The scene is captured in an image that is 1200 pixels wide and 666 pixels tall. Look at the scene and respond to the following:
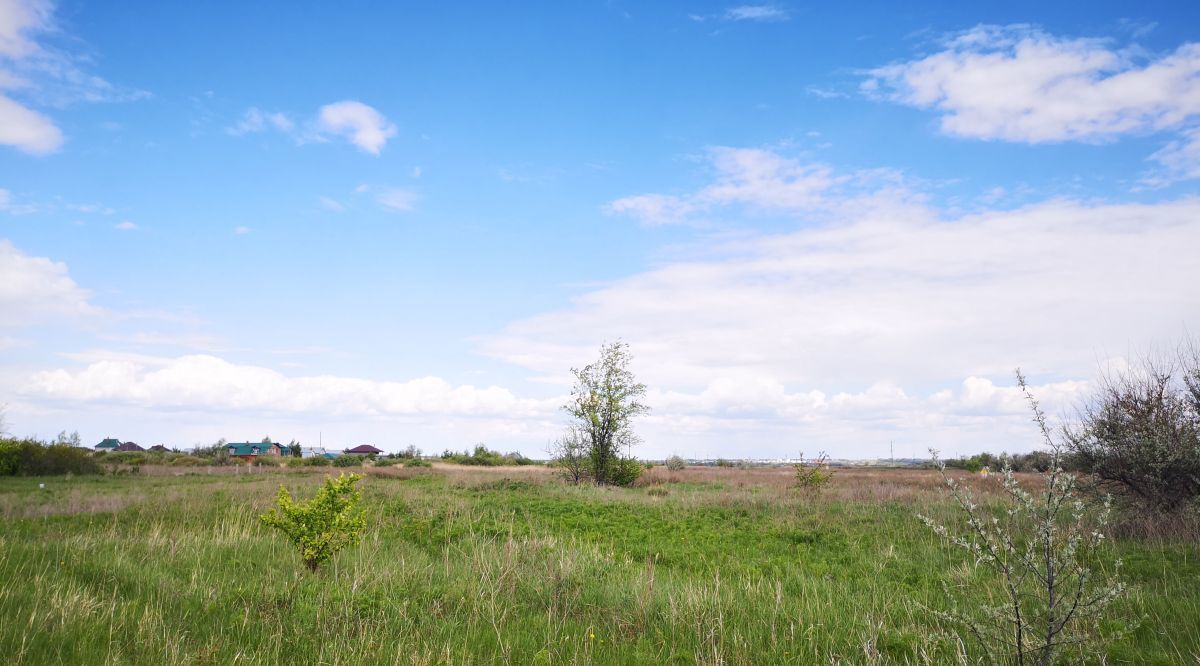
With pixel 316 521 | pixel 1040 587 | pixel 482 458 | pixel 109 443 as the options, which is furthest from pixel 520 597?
pixel 109 443

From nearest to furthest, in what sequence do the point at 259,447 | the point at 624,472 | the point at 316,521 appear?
the point at 316,521, the point at 624,472, the point at 259,447

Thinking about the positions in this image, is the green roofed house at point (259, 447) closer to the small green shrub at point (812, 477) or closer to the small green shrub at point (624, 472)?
the small green shrub at point (624, 472)

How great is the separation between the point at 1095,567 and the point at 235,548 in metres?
15.5

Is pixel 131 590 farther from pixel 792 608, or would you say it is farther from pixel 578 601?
pixel 792 608

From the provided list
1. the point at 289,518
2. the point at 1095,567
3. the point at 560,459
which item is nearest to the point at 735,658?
the point at 289,518

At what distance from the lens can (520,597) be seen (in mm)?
8461

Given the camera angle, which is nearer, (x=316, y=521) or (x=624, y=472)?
(x=316, y=521)

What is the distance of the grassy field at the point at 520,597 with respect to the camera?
6230mm

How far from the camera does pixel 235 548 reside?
11.4m

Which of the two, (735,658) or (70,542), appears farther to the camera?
(70,542)

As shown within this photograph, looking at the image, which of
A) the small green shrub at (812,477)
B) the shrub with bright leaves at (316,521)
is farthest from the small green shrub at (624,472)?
the shrub with bright leaves at (316,521)

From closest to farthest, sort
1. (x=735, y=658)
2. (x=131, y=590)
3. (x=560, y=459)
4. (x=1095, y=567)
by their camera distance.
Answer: (x=735, y=658) < (x=131, y=590) < (x=1095, y=567) < (x=560, y=459)

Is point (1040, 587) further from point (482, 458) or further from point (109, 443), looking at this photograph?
point (109, 443)

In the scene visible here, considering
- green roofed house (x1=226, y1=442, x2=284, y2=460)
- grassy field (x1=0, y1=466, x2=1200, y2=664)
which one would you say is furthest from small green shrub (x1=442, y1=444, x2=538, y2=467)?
grassy field (x1=0, y1=466, x2=1200, y2=664)
